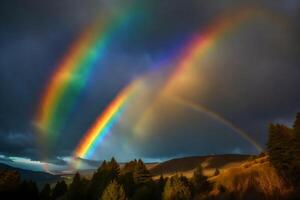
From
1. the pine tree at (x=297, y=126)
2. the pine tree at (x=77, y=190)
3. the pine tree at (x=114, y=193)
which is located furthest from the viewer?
the pine tree at (x=77, y=190)

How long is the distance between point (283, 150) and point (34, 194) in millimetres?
75825

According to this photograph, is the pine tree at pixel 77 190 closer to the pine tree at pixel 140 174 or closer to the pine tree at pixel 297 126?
the pine tree at pixel 140 174

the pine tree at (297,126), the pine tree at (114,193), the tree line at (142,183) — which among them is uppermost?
the pine tree at (297,126)

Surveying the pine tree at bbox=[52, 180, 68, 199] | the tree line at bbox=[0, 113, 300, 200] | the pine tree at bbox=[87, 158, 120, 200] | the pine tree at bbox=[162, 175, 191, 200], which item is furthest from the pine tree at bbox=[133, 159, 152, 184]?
Result: the pine tree at bbox=[52, 180, 68, 199]

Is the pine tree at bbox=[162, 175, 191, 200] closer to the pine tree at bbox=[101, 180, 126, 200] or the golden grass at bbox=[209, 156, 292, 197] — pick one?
the pine tree at bbox=[101, 180, 126, 200]

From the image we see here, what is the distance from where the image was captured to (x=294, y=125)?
295 ft

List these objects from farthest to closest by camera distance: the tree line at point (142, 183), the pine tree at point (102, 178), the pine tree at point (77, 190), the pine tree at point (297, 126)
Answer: the pine tree at point (102, 178) < the pine tree at point (77, 190) < the pine tree at point (297, 126) < the tree line at point (142, 183)

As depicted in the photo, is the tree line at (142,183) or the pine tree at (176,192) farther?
the tree line at (142,183)

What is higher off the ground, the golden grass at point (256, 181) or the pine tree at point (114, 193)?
the golden grass at point (256, 181)

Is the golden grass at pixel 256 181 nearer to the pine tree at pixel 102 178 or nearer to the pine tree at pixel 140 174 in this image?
the pine tree at pixel 140 174

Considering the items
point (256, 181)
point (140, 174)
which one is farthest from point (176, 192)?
point (256, 181)

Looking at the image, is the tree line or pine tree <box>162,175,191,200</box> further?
the tree line

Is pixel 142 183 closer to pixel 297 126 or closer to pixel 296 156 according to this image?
pixel 296 156

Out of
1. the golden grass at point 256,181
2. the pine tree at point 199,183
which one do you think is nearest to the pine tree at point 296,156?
the golden grass at point 256,181
